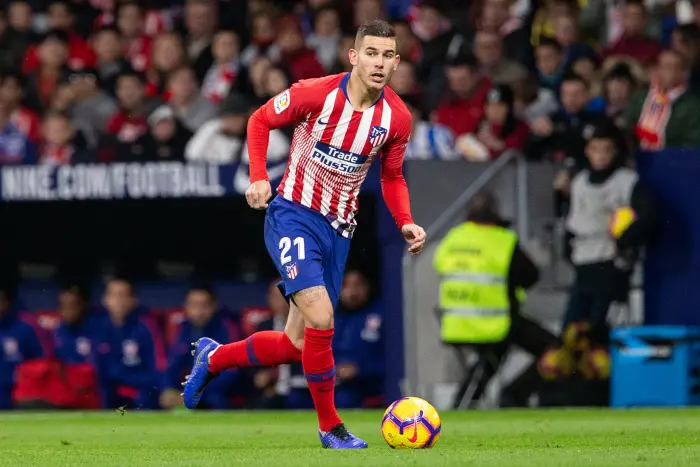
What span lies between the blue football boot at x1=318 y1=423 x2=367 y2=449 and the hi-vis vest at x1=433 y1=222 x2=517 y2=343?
506 cm

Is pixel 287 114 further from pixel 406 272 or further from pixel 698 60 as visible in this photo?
pixel 698 60

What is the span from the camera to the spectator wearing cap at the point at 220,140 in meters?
13.4

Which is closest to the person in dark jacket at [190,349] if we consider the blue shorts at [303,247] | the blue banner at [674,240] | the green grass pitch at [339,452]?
the green grass pitch at [339,452]

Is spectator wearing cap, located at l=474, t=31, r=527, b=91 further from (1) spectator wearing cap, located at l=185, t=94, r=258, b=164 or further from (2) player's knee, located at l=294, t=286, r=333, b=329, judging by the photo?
(2) player's knee, located at l=294, t=286, r=333, b=329

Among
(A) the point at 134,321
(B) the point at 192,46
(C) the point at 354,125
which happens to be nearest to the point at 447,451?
(C) the point at 354,125

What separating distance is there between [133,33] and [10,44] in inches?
62.4

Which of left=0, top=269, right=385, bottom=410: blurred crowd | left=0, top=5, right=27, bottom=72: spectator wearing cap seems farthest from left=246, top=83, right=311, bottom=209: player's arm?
left=0, top=5, right=27, bottom=72: spectator wearing cap

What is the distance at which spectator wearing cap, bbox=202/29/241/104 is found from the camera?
15.0 meters

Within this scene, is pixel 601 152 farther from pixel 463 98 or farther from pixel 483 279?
pixel 463 98

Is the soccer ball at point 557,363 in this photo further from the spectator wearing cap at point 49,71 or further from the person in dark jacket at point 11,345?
the spectator wearing cap at point 49,71

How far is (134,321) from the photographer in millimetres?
14367

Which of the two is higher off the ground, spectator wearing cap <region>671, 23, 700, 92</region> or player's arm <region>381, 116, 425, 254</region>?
spectator wearing cap <region>671, 23, 700, 92</region>

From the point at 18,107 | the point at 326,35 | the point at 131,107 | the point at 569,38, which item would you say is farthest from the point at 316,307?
the point at 18,107

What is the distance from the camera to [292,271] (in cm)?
716
